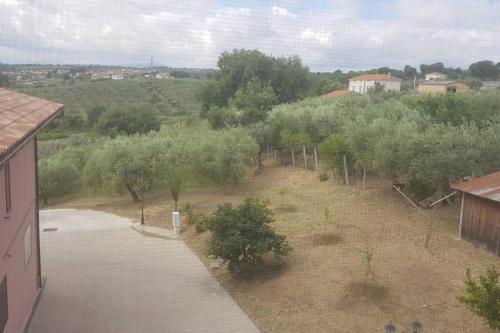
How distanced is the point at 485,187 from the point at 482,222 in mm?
245

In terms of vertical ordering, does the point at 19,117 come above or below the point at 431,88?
below

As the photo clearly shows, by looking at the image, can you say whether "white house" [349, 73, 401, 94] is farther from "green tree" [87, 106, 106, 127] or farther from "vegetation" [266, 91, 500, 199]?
"green tree" [87, 106, 106, 127]

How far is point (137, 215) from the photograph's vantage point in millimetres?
5098

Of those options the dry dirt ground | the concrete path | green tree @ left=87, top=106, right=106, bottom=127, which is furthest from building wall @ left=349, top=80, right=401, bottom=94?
the concrete path

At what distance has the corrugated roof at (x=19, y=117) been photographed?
5.27 ft

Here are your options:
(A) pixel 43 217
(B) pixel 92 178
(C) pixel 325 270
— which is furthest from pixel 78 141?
(C) pixel 325 270

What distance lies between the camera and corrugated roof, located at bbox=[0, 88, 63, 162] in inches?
63.2

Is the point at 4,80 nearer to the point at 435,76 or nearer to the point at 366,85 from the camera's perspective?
the point at 366,85

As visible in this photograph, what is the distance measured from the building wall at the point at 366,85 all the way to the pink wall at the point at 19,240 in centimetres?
1102

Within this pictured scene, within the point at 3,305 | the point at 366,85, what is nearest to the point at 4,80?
the point at 3,305

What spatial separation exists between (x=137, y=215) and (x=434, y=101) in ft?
17.8

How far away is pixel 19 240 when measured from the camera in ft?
8.09

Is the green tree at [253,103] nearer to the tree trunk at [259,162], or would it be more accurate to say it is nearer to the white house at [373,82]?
the tree trunk at [259,162]

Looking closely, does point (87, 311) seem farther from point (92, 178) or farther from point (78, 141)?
point (78, 141)
